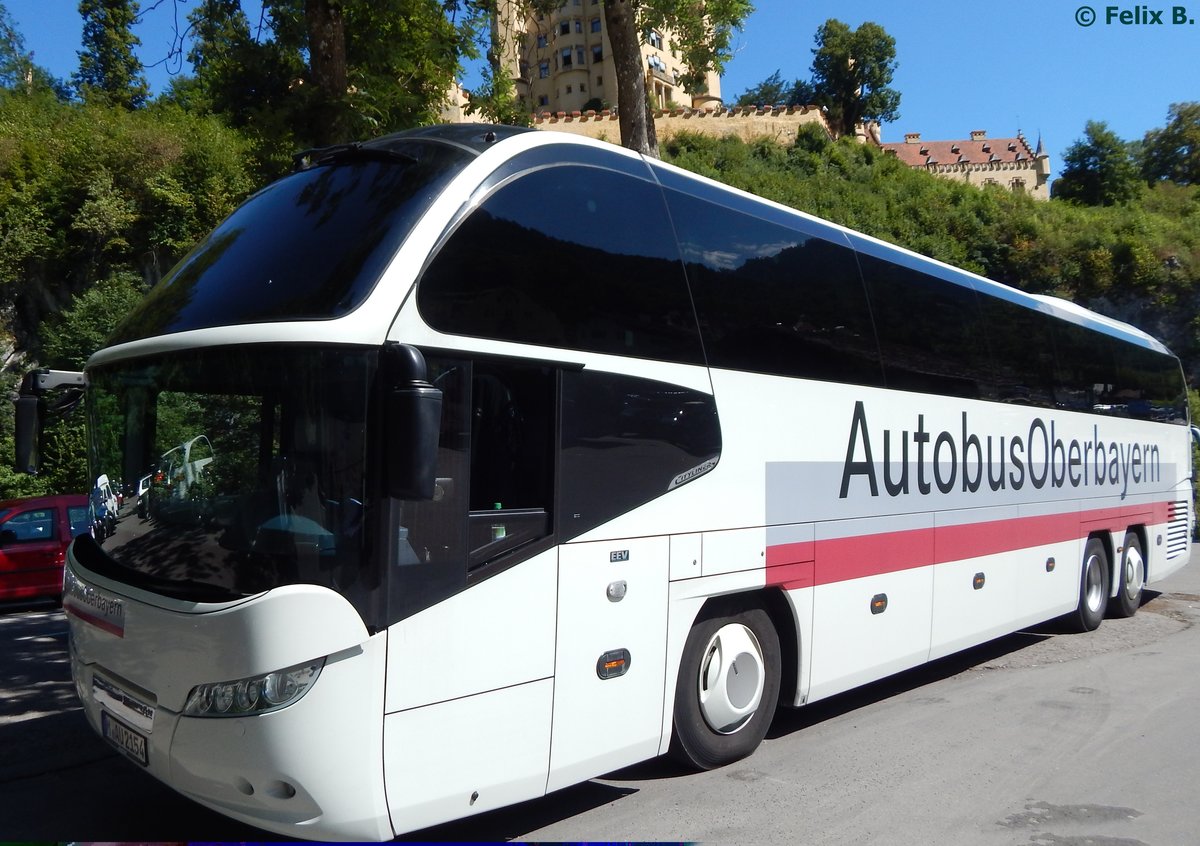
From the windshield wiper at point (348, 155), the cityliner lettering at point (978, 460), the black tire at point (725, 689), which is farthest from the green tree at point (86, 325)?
the black tire at point (725, 689)

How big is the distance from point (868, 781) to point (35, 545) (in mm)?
13037

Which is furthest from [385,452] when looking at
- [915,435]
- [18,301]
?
[18,301]

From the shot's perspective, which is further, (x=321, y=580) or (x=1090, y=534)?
(x=1090, y=534)

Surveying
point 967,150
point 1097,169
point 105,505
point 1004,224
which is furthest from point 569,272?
point 967,150

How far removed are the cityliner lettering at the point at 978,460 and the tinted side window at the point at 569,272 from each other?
2199 mm

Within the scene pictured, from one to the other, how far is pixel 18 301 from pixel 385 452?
108 feet

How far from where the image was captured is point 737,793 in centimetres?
561

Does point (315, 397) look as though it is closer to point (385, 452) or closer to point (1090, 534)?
point (385, 452)

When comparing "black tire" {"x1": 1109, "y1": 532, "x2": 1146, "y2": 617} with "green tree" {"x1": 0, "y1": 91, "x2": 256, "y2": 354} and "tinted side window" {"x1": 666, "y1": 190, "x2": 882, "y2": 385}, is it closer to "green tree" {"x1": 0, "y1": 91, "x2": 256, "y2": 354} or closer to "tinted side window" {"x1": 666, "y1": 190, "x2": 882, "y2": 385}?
"tinted side window" {"x1": 666, "y1": 190, "x2": 882, "y2": 385}

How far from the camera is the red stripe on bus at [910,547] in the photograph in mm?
6379

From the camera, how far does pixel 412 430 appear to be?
147 inches

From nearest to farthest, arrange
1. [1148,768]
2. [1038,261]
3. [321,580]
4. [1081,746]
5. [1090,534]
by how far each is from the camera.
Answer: [321,580], [1148,768], [1081,746], [1090,534], [1038,261]

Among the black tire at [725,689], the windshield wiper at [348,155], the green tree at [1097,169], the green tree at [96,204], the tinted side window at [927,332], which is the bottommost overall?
the black tire at [725,689]

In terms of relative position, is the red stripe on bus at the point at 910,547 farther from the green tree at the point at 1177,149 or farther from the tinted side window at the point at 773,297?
the green tree at the point at 1177,149
